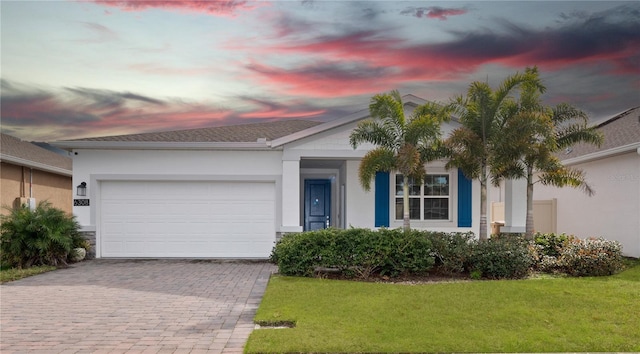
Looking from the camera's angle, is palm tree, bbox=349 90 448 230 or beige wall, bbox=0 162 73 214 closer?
palm tree, bbox=349 90 448 230

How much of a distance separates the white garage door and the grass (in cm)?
212

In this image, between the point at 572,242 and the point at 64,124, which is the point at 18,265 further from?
the point at 572,242

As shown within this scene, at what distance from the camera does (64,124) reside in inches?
664

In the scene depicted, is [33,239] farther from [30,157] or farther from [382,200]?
[382,200]

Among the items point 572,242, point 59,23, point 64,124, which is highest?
point 59,23

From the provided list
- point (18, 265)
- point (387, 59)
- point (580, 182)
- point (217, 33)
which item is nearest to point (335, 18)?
point (387, 59)

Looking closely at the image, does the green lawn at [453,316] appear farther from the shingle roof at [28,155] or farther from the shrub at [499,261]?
the shingle roof at [28,155]

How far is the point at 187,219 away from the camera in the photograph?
14.1m

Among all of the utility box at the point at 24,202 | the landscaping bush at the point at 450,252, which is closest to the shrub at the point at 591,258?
the landscaping bush at the point at 450,252

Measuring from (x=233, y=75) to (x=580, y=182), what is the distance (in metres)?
9.88

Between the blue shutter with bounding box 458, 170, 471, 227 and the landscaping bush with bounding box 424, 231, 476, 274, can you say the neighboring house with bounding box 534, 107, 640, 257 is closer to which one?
the blue shutter with bounding box 458, 170, 471, 227

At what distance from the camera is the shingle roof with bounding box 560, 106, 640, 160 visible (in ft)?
47.4

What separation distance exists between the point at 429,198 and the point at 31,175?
13261 mm

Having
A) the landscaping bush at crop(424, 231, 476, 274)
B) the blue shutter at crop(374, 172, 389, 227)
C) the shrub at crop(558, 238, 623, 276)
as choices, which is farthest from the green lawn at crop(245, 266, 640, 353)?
the blue shutter at crop(374, 172, 389, 227)
